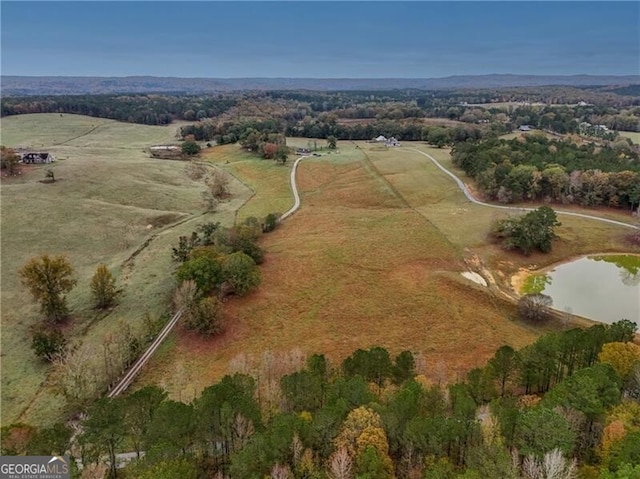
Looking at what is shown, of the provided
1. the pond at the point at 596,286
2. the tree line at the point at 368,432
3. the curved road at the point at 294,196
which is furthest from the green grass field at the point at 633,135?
the tree line at the point at 368,432

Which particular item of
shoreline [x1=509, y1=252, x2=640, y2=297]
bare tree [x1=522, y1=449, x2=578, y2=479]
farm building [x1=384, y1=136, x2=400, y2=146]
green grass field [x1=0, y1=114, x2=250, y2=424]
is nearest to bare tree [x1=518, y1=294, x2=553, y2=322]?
shoreline [x1=509, y1=252, x2=640, y2=297]

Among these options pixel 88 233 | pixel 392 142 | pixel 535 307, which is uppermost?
pixel 392 142

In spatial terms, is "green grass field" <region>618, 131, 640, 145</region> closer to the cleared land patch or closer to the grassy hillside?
the grassy hillside

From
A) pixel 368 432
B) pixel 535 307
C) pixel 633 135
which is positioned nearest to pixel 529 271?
pixel 535 307

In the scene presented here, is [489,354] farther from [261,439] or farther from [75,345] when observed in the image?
[75,345]

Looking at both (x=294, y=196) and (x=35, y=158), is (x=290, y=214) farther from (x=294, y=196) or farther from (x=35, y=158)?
(x=35, y=158)

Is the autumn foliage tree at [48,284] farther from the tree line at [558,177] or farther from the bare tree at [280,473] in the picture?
the tree line at [558,177]
